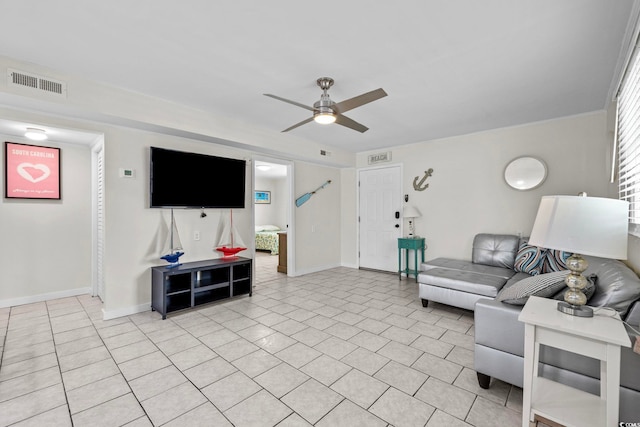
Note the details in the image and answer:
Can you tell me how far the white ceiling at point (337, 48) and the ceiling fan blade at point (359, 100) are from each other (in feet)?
0.86

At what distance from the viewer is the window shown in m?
1.90

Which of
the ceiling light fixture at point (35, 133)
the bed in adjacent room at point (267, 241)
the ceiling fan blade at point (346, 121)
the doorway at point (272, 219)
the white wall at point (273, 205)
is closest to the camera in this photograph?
the ceiling fan blade at point (346, 121)

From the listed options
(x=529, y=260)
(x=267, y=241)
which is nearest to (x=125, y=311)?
(x=267, y=241)

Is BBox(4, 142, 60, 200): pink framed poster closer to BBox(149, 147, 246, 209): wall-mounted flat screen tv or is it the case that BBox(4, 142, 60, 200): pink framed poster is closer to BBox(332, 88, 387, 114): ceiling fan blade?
BBox(149, 147, 246, 209): wall-mounted flat screen tv

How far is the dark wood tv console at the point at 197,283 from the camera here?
3.29 meters

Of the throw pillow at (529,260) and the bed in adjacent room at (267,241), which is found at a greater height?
the throw pillow at (529,260)

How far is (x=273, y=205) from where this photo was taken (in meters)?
9.56

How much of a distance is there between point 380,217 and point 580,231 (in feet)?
13.8

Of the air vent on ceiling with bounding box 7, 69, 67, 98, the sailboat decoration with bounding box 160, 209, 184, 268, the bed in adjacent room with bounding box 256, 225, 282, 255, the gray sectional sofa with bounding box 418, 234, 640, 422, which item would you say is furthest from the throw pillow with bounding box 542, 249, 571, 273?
the bed in adjacent room with bounding box 256, 225, 282, 255

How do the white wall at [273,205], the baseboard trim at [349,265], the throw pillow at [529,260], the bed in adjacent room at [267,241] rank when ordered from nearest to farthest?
the throw pillow at [529,260] < the baseboard trim at [349,265] < the bed in adjacent room at [267,241] < the white wall at [273,205]

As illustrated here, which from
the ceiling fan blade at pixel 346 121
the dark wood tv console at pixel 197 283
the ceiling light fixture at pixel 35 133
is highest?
the ceiling fan blade at pixel 346 121

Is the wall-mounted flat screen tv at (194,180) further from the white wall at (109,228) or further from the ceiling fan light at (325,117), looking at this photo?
the ceiling fan light at (325,117)

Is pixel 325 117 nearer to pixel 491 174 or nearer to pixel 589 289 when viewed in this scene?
pixel 589 289

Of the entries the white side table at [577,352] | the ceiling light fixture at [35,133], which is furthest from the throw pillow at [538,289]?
the ceiling light fixture at [35,133]
